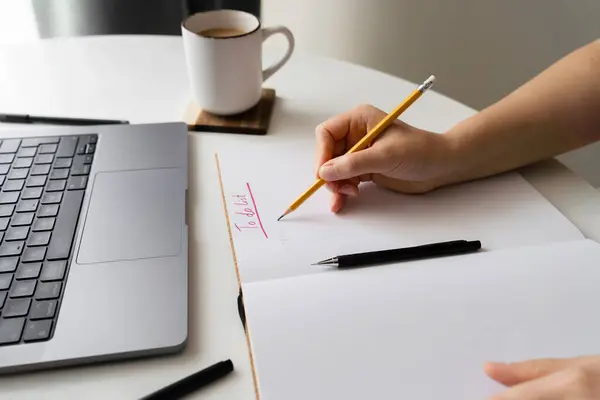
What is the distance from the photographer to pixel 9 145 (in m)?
0.70

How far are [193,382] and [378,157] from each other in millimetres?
297

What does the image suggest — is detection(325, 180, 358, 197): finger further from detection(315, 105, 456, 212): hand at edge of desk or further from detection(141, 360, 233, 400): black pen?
detection(141, 360, 233, 400): black pen

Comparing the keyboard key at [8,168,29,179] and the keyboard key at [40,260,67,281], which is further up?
the keyboard key at [8,168,29,179]

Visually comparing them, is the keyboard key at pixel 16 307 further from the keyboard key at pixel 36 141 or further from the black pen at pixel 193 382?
the keyboard key at pixel 36 141

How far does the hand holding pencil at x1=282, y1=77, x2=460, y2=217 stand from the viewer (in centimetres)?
62

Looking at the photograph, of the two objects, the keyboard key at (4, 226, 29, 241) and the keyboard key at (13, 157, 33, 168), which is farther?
the keyboard key at (13, 157, 33, 168)

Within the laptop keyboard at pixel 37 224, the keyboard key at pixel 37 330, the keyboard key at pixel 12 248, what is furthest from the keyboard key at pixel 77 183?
the keyboard key at pixel 37 330

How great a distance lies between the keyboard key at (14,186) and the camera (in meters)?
0.63

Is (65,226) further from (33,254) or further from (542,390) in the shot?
(542,390)

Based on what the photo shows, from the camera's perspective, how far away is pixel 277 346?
444mm

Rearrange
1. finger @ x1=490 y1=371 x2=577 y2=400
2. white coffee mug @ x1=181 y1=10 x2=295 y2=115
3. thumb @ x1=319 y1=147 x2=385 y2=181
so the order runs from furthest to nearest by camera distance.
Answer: white coffee mug @ x1=181 y1=10 x2=295 y2=115 → thumb @ x1=319 y1=147 x2=385 y2=181 → finger @ x1=490 y1=371 x2=577 y2=400

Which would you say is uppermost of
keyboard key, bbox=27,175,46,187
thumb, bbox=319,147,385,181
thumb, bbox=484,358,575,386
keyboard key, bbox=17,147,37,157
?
keyboard key, bbox=17,147,37,157

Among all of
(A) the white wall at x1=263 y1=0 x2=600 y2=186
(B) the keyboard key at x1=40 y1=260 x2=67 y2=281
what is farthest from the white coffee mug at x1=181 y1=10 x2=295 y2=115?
(A) the white wall at x1=263 y1=0 x2=600 y2=186

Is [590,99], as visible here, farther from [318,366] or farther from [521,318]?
[318,366]
